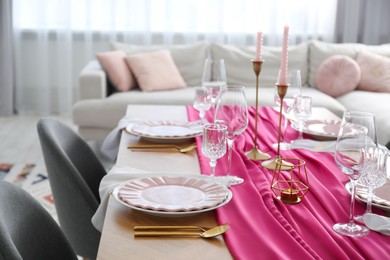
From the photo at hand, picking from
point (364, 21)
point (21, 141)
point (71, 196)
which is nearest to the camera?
point (71, 196)

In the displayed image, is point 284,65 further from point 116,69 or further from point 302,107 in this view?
point 116,69

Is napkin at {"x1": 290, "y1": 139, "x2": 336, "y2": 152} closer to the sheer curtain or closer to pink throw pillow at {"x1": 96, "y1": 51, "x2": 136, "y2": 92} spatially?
pink throw pillow at {"x1": 96, "y1": 51, "x2": 136, "y2": 92}

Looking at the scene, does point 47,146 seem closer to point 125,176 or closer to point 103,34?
point 125,176

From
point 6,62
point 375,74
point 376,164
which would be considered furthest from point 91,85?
point 376,164

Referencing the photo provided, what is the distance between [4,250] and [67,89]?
4.63m

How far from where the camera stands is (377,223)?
1.44 m

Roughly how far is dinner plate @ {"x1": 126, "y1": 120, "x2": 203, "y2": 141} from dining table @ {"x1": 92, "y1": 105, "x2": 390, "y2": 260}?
0.14 meters

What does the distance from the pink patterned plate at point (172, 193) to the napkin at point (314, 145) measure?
584 millimetres

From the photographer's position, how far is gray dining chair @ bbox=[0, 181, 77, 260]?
143 centimetres

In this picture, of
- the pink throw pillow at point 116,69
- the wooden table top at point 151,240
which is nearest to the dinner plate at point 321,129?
the wooden table top at point 151,240

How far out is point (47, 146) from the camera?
1971 millimetres

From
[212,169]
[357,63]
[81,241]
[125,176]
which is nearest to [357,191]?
[212,169]

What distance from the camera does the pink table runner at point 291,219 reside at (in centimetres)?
132

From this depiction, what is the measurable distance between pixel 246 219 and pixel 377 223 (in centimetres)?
30
